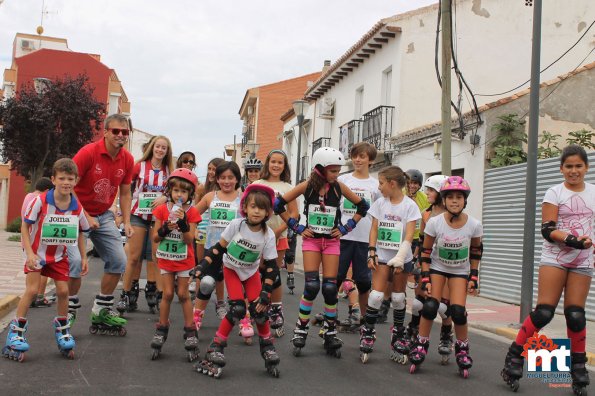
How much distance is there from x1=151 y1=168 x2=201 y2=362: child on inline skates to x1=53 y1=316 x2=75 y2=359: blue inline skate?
72 centimetres

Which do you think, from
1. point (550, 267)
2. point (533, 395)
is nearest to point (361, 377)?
point (533, 395)

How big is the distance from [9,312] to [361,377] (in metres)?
4.66

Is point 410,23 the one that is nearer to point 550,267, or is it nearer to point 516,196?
point 516,196

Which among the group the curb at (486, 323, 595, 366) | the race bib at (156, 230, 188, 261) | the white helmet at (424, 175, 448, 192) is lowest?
the curb at (486, 323, 595, 366)

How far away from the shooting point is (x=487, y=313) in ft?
38.3

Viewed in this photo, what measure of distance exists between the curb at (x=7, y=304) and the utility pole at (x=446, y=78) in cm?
765

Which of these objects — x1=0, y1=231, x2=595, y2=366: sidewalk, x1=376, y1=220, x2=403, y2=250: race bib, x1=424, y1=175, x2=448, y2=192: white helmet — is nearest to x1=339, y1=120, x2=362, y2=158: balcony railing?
x1=0, y1=231, x2=595, y2=366: sidewalk

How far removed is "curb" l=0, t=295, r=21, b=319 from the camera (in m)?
8.06

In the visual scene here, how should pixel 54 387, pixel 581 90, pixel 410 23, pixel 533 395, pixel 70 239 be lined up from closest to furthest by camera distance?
1. pixel 54 387
2. pixel 533 395
3. pixel 70 239
4. pixel 581 90
5. pixel 410 23

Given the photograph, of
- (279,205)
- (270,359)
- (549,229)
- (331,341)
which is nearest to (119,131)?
(279,205)

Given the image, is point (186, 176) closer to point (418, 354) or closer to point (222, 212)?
point (222, 212)

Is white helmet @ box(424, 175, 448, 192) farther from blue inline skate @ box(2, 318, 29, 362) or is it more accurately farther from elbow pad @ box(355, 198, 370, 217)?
blue inline skate @ box(2, 318, 29, 362)

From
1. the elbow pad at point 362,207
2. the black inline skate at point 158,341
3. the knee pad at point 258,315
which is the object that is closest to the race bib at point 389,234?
the elbow pad at point 362,207

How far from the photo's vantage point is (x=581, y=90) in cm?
1612
